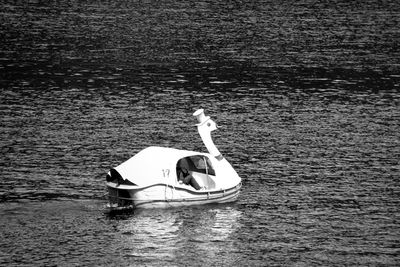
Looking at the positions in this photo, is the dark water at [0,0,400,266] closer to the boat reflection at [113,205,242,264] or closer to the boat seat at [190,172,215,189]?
the boat reflection at [113,205,242,264]

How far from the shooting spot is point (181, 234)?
50.1 m

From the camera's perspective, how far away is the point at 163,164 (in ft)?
177

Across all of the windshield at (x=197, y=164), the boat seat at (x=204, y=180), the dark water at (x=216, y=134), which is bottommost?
the dark water at (x=216, y=134)

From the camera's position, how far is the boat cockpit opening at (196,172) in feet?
181

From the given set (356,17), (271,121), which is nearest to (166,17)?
(356,17)

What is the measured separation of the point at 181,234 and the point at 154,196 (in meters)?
4.03

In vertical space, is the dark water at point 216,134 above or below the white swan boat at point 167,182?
below

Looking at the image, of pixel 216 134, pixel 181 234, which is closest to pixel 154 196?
pixel 181 234

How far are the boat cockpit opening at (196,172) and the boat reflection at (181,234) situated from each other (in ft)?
5.78

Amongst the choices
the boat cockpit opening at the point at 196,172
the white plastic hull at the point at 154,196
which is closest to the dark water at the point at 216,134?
the white plastic hull at the point at 154,196

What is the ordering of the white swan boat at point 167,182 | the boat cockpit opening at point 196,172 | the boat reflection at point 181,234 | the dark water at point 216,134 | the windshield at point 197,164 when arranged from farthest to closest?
the windshield at point 197,164
the boat cockpit opening at point 196,172
the white swan boat at point 167,182
the dark water at point 216,134
the boat reflection at point 181,234

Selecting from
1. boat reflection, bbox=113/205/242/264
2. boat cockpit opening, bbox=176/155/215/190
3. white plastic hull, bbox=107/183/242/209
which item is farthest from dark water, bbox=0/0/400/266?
boat cockpit opening, bbox=176/155/215/190

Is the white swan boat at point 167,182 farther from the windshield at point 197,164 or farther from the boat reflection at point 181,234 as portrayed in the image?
the boat reflection at point 181,234

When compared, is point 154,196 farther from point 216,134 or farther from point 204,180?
point 216,134
